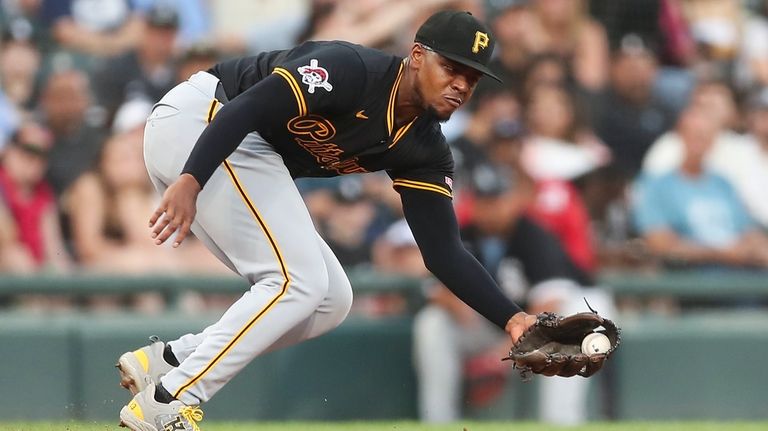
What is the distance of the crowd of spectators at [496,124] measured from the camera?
25.5 ft

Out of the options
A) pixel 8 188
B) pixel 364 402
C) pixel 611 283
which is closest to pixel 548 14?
pixel 611 283

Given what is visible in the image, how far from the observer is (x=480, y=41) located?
14.4 ft

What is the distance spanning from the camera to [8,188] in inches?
302

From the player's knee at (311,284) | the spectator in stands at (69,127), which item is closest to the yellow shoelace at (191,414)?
the player's knee at (311,284)

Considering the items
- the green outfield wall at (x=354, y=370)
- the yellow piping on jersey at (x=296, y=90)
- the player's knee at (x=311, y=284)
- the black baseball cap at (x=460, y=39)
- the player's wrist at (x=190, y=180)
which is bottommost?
the green outfield wall at (x=354, y=370)

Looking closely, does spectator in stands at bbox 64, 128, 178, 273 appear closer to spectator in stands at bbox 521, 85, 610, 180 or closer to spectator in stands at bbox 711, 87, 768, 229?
spectator in stands at bbox 521, 85, 610, 180

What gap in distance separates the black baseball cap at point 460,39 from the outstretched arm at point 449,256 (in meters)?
0.62

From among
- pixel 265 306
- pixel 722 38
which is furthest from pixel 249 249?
pixel 722 38

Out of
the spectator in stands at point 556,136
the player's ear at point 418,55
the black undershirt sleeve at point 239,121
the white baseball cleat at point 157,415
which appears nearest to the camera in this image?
the black undershirt sleeve at point 239,121

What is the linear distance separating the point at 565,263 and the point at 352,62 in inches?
144

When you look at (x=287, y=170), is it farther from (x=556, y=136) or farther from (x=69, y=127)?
(x=556, y=136)

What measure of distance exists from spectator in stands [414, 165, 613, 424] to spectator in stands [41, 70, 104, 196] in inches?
88.8

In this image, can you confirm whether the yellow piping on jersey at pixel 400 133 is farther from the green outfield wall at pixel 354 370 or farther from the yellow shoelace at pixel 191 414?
the green outfield wall at pixel 354 370

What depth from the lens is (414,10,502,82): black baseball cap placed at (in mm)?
4367
